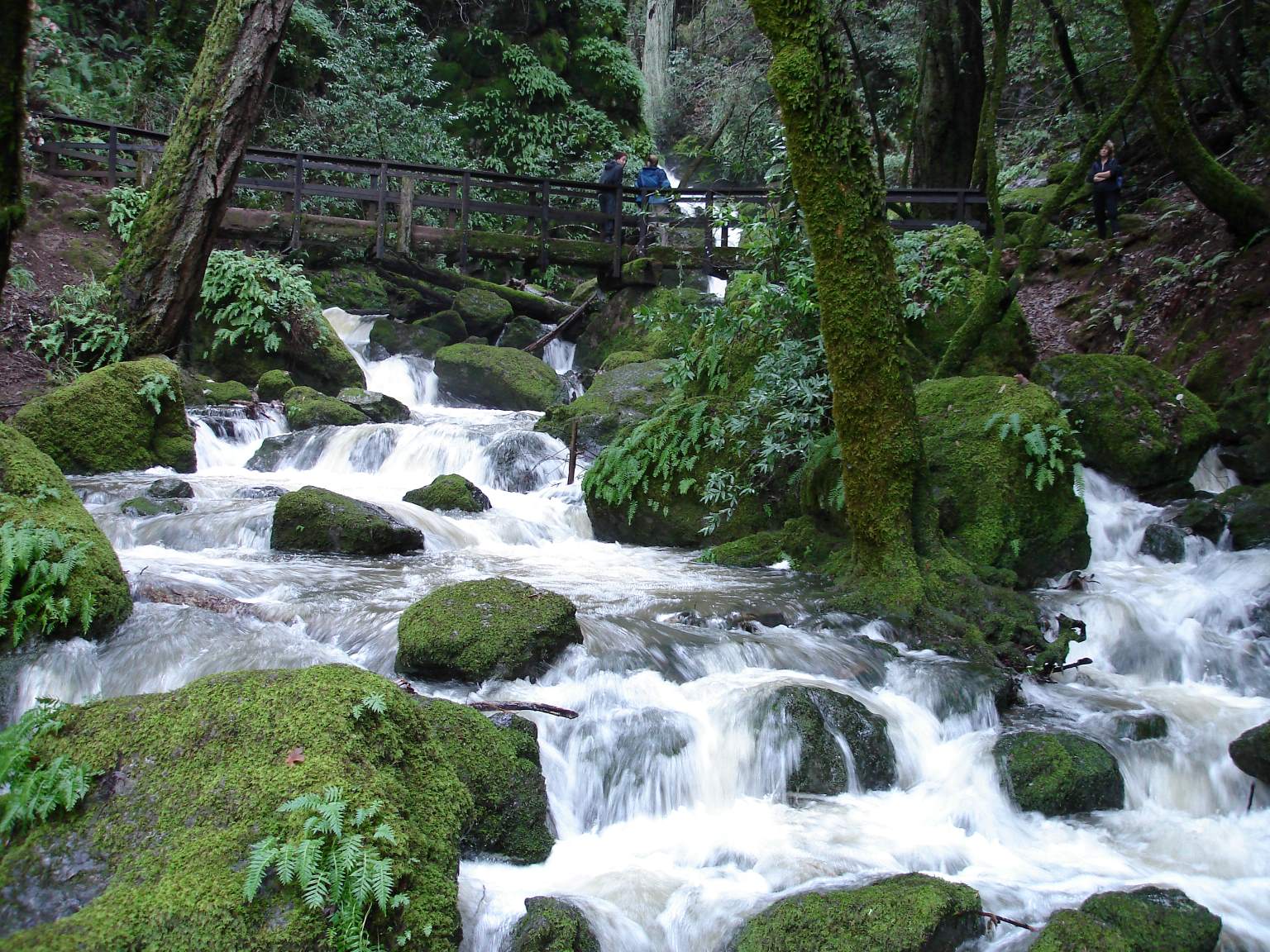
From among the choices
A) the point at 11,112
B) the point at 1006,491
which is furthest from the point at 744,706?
the point at 11,112

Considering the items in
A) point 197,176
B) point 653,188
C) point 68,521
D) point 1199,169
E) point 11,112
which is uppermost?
point 653,188

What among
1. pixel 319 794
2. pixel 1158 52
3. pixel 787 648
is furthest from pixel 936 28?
pixel 319 794

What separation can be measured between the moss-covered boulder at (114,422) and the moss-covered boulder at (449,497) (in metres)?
3.02

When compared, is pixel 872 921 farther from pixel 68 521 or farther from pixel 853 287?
pixel 68 521

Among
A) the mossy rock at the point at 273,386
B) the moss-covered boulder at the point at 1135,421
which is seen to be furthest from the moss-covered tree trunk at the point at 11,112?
the mossy rock at the point at 273,386

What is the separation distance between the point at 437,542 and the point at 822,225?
190 inches

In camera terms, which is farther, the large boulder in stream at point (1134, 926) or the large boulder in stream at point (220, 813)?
the large boulder in stream at point (1134, 926)

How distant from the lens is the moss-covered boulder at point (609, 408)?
13.3 meters

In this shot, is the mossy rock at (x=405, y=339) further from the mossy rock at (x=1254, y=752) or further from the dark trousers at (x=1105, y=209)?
the mossy rock at (x=1254, y=752)

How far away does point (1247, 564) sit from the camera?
889cm

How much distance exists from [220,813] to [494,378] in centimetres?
1345

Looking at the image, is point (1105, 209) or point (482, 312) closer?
point (1105, 209)

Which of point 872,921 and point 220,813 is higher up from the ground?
point 220,813

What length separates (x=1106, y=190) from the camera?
1545cm
